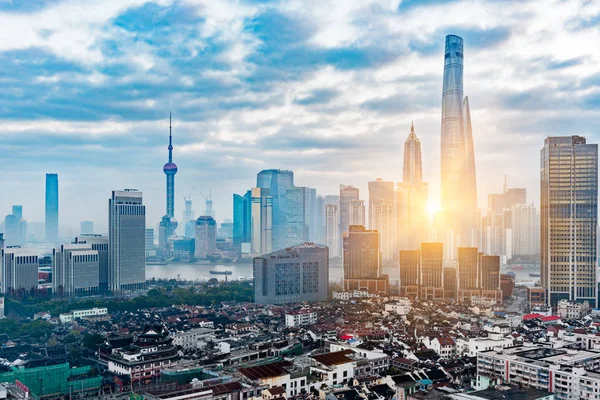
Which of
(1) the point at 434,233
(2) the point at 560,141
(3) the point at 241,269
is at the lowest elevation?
(3) the point at 241,269

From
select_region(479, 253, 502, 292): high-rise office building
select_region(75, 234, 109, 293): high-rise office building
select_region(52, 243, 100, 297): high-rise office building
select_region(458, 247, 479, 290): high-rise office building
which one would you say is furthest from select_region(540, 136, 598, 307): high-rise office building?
select_region(75, 234, 109, 293): high-rise office building

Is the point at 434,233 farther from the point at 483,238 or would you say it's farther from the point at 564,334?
the point at 564,334

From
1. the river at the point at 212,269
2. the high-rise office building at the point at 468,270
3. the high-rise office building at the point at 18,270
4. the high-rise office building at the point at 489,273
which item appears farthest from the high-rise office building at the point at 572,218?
the high-rise office building at the point at 18,270

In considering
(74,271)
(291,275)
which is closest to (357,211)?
(291,275)

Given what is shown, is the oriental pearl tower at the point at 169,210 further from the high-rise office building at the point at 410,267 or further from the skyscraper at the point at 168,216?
the high-rise office building at the point at 410,267

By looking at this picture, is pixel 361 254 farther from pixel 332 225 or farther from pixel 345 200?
pixel 332 225

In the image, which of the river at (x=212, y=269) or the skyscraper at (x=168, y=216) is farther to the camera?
the skyscraper at (x=168, y=216)

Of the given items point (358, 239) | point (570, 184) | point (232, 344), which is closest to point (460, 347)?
point (232, 344)
